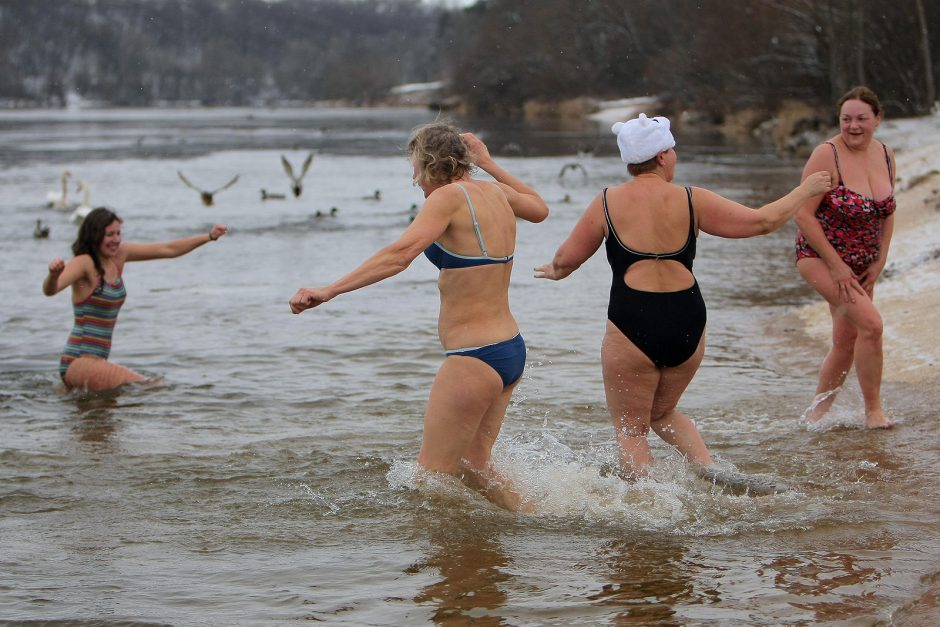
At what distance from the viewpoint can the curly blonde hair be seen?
481 centimetres

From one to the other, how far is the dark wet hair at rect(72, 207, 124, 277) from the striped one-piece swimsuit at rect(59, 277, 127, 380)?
0.50 feet

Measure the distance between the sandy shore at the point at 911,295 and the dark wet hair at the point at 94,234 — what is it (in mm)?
5395

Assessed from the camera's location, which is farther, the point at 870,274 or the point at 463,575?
the point at 870,274

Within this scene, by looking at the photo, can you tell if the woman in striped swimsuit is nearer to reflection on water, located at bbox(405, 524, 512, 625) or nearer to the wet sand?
reflection on water, located at bbox(405, 524, 512, 625)

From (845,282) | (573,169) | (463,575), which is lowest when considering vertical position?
(463,575)

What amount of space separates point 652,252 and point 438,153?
984 mm

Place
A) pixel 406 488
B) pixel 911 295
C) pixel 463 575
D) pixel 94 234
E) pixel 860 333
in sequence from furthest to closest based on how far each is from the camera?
pixel 911 295, pixel 94 234, pixel 860 333, pixel 406 488, pixel 463 575

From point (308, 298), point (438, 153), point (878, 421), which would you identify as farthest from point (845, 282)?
point (308, 298)

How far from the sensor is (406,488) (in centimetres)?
585

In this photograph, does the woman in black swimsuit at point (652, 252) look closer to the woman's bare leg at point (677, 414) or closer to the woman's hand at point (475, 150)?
the woman's bare leg at point (677, 414)

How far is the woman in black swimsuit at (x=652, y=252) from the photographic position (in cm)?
491

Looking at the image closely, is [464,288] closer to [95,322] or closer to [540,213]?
[540,213]

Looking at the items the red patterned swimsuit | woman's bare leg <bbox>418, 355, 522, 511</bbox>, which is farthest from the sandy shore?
woman's bare leg <bbox>418, 355, 522, 511</bbox>

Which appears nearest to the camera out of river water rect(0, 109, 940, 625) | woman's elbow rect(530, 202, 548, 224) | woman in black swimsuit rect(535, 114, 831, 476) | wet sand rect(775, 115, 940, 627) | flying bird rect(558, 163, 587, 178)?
river water rect(0, 109, 940, 625)
